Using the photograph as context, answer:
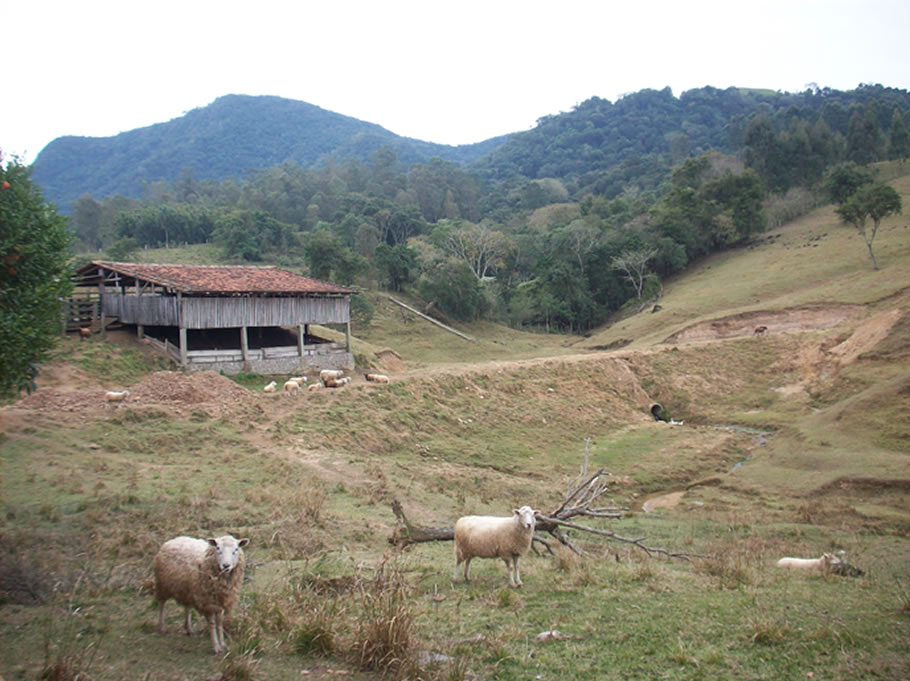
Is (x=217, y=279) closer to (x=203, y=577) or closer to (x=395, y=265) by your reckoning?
(x=203, y=577)

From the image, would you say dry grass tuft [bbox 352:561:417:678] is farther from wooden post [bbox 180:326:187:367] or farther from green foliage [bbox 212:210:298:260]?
green foliage [bbox 212:210:298:260]

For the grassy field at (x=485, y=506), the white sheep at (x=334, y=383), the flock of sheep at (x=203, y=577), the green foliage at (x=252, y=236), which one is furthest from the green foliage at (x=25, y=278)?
the green foliage at (x=252, y=236)

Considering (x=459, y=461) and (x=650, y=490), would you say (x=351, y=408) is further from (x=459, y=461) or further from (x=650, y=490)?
(x=650, y=490)

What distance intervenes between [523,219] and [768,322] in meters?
62.4

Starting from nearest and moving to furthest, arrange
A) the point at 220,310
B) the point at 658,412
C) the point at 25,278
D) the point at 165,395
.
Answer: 1. the point at 25,278
2. the point at 165,395
3. the point at 220,310
4. the point at 658,412

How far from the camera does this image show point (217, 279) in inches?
1131

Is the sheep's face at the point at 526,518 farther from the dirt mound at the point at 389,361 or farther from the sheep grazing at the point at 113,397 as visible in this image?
the dirt mound at the point at 389,361

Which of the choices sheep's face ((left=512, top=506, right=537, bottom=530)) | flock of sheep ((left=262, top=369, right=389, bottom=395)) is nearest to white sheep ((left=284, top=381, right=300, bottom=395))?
flock of sheep ((left=262, top=369, right=389, bottom=395))

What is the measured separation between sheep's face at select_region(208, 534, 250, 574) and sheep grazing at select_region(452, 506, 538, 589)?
12.2 feet

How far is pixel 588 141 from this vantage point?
6875 inches

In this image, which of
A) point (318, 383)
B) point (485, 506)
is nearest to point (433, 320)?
point (318, 383)

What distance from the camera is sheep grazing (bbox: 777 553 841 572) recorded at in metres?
10.6

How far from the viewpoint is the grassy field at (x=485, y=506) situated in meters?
6.40

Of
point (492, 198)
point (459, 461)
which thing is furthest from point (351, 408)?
point (492, 198)
